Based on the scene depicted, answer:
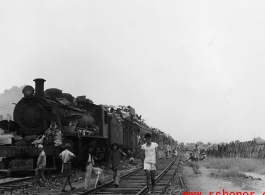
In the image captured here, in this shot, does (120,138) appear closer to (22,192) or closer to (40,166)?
(40,166)

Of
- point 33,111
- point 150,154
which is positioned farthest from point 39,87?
point 150,154

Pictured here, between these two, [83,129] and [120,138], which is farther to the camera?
[120,138]

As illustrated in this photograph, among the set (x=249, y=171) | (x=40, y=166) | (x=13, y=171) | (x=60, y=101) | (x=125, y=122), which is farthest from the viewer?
(x=125, y=122)

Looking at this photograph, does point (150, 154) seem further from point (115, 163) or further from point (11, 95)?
point (11, 95)

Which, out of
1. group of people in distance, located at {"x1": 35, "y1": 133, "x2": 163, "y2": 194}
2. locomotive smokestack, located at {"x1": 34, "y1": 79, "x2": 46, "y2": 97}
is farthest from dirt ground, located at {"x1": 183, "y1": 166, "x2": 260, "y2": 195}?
locomotive smokestack, located at {"x1": 34, "y1": 79, "x2": 46, "y2": 97}

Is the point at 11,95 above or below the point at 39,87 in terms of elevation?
above

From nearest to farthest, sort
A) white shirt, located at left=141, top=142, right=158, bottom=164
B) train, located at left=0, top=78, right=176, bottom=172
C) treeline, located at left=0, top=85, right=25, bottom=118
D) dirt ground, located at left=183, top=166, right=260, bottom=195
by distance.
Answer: white shirt, located at left=141, top=142, right=158, bottom=164
dirt ground, located at left=183, top=166, right=260, bottom=195
train, located at left=0, top=78, right=176, bottom=172
treeline, located at left=0, top=85, right=25, bottom=118

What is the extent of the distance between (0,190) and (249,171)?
11829 mm

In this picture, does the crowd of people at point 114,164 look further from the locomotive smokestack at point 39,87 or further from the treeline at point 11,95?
the treeline at point 11,95

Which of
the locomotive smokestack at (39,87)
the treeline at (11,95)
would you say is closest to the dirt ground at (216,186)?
the locomotive smokestack at (39,87)

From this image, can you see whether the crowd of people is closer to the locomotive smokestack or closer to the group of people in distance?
the group of people in distance

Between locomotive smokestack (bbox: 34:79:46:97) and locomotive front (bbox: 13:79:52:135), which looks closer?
locomotive front (bbox: 13:79:52:135)

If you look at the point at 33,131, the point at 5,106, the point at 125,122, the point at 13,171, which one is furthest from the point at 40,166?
the point at 5,106

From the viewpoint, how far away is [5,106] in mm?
98375
